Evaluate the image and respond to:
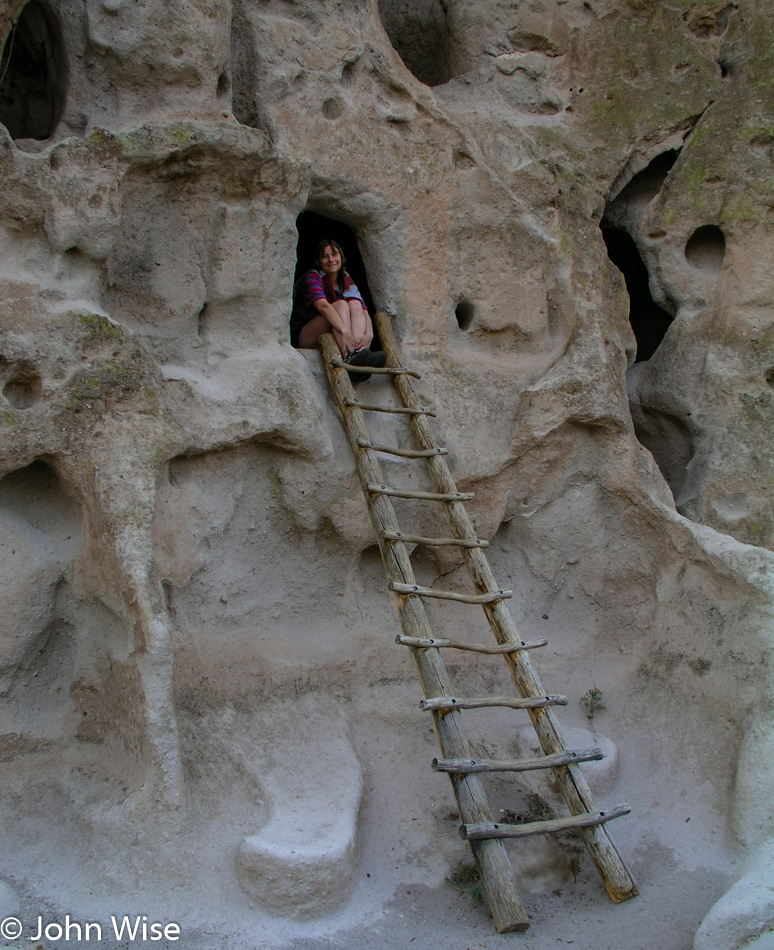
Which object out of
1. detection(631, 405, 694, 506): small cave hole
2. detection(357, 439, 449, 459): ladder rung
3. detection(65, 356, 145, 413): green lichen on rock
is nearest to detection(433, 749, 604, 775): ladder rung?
detection(357, 439, 449, 459): ladder rung

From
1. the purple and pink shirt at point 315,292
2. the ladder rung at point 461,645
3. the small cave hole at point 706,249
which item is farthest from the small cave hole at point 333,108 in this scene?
the ladder rung at point 461,645

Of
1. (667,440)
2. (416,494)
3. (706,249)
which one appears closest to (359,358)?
(416,494)

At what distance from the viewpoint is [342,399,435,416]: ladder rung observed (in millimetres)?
4348

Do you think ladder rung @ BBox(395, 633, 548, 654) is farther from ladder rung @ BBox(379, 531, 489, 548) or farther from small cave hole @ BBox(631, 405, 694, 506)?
small cave hole @ BBox(631, 405, 694, 506)

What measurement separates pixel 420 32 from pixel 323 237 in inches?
54.5

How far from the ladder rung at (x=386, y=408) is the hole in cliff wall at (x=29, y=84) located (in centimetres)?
182

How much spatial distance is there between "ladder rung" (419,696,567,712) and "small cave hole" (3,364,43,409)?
1.82 metres

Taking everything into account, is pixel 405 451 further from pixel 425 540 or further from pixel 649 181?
pixel 649 181

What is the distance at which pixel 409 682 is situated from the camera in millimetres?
4391

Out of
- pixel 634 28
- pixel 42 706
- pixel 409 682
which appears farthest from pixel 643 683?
pixel 634 28

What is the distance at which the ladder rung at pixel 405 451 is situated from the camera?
4.24 meters

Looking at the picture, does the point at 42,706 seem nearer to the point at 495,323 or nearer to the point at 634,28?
the point at 495,323

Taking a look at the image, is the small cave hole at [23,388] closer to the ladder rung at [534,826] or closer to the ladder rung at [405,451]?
the ladder rung at [405,451]

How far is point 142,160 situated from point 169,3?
717mm
